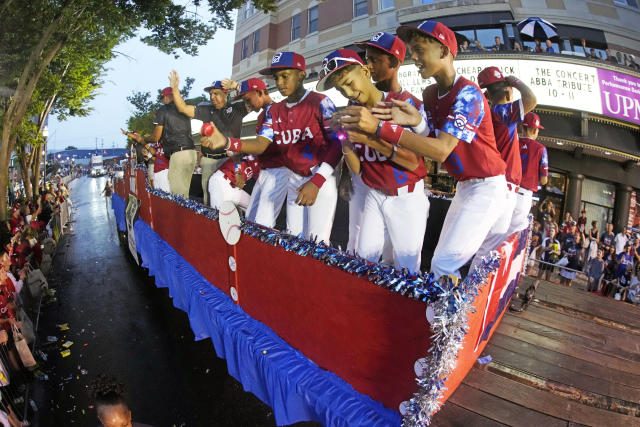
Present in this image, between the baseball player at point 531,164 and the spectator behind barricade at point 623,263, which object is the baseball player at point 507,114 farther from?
the spectator behind barricade at point 623,263

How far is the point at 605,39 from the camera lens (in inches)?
592

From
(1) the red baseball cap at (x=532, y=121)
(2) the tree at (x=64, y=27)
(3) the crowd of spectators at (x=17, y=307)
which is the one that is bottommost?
(3) the crowd of spectators at (x=17, y=307)

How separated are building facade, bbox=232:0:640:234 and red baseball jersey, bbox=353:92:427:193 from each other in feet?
35.1

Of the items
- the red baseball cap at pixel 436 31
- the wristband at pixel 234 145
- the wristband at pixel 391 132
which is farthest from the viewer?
the wristband at pixel 234 145

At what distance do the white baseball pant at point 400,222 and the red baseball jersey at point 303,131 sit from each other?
2.24ft

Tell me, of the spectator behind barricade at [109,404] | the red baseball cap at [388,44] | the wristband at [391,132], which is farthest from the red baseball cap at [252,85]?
the spectator behind barricade at [109,404]

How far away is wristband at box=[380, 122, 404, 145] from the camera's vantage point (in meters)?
1.82

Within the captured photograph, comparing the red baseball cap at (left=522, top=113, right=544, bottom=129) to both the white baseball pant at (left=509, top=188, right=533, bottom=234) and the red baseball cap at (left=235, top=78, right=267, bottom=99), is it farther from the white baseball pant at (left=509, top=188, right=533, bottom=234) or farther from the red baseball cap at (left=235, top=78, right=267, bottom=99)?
the red baseball cap at (left=235, top=78, right=267, bottom=99)

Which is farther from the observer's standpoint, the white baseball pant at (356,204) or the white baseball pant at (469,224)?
the white baseball pant at (356,204)

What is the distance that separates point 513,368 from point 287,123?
278 cm

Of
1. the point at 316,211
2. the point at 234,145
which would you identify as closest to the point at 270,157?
the point at 234,145

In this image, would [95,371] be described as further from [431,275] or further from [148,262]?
[431,275]

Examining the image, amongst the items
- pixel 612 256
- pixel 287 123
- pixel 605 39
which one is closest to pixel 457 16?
pixel 605 39

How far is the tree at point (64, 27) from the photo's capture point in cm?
824
